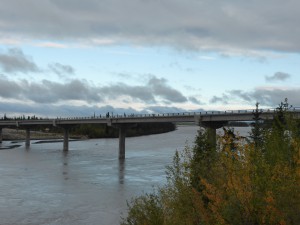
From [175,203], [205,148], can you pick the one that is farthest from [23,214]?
[175,203]

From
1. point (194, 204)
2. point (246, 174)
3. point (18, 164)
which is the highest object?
point (246, 174)

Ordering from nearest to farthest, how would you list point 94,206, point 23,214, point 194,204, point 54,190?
point 194,204 → point 23,214 → point 94,206 → point 54,190

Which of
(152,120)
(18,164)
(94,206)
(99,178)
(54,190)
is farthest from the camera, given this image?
(152,120)

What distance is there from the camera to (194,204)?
21.4 m

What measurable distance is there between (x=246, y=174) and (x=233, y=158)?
3.37m

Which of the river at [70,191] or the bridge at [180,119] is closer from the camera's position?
the river at [70,191]

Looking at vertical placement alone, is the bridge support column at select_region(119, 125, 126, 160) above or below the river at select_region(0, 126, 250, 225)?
above

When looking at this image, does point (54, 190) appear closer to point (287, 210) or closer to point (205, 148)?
point (205, 148)

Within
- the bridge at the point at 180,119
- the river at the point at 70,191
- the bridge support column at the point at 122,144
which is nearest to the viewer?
the river at the point at 70,191

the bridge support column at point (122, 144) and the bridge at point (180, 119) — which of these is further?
the bridge support column at point (122, 144)

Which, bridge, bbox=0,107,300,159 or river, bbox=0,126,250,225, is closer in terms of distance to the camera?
river, bbox=0,126,250,225

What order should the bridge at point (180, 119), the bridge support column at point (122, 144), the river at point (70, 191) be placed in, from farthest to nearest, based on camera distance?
the bridge support column at point (122, 144), the bridge at point (180, 119), the river at point (70, 191)

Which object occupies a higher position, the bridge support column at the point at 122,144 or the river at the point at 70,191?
the bridge support column at the point at 122,144

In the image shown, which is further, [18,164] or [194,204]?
[18,164]
